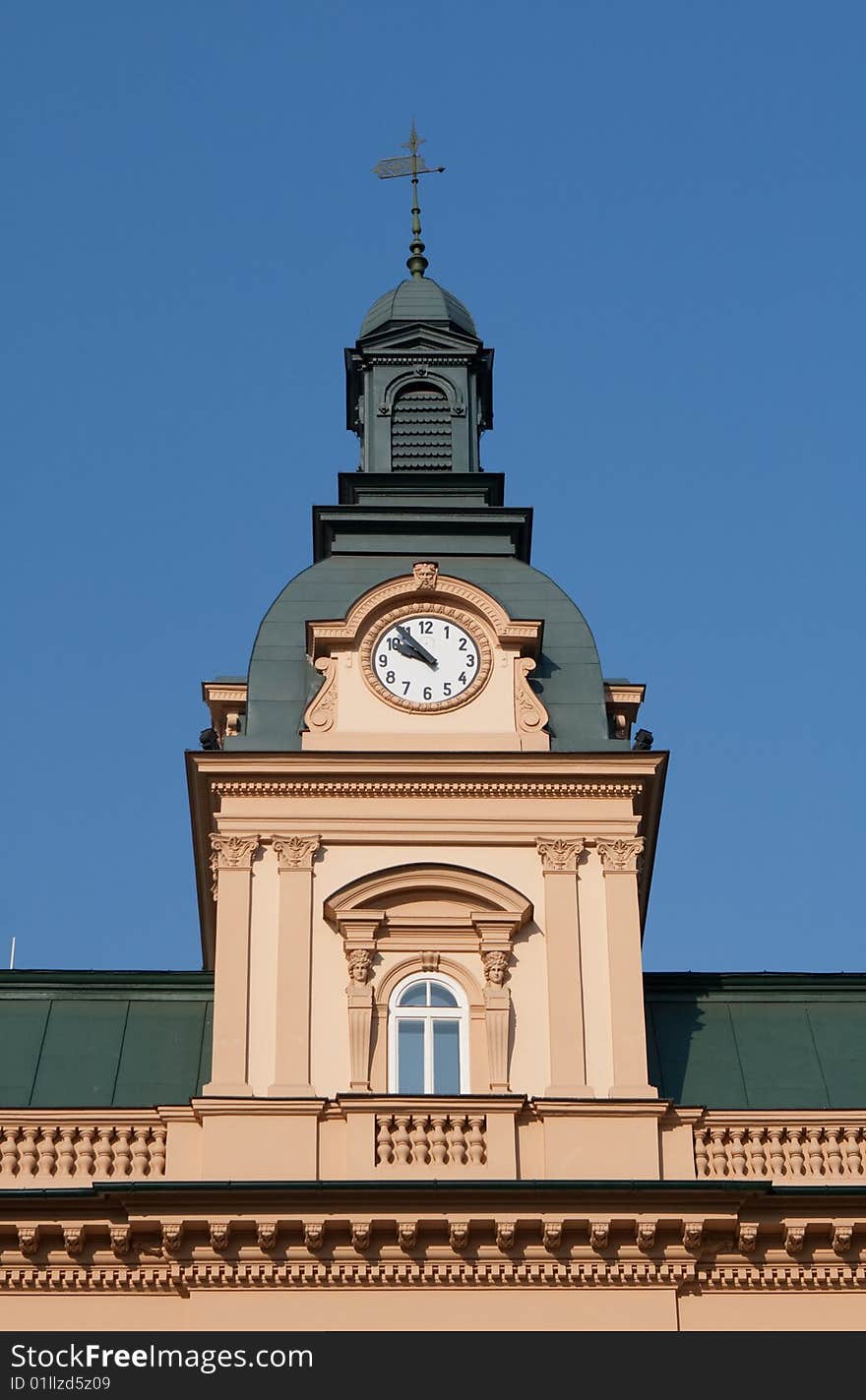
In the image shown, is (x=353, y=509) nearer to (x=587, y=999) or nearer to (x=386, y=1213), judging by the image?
(x=587, y=999)

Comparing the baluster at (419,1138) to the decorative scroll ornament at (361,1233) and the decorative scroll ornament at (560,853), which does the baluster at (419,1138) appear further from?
the decorative scroll ornament at (560,853)

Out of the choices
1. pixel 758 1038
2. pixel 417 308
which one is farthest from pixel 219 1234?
pixel 417 308

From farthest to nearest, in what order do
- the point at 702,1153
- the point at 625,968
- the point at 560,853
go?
the point at 560,853, the point at 625,968, the point at 702,1153

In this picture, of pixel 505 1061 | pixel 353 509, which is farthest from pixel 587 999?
pixel 353 509

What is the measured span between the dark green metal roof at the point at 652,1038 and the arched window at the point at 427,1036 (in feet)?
7.34

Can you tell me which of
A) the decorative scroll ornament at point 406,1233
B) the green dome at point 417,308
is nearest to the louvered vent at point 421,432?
the green dome at point 417,308

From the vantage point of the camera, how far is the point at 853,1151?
28.0m

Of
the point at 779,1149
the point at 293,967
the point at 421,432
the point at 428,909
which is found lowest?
the point at 779,1149

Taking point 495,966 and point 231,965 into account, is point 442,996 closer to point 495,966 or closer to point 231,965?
point 495,966

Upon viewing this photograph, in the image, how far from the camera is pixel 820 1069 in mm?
29875

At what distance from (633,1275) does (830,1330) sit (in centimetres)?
205

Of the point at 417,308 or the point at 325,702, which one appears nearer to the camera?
the point at 325,702

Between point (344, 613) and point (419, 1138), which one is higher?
point (344, 613)

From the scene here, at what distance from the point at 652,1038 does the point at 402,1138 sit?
3.75 meters
